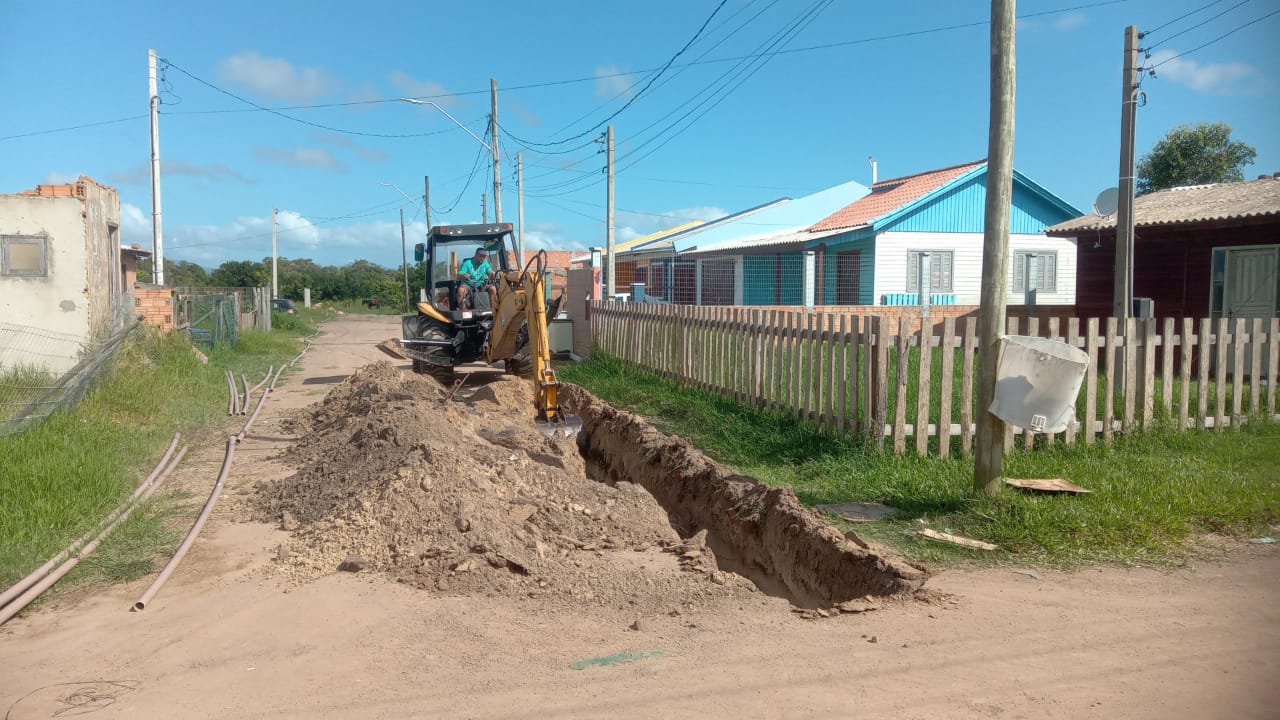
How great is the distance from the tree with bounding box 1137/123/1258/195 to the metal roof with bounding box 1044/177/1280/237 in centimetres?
1269

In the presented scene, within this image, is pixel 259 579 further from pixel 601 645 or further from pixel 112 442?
pixel 112 442

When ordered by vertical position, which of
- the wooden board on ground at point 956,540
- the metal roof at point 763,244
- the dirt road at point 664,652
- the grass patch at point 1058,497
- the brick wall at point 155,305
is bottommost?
the dirt road at point 664,652

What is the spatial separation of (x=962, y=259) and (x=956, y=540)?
64.9ft

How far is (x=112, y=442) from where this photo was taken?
363 inches

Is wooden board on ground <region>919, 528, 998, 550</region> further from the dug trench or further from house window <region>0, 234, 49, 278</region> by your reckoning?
house window <region>0, 234, 49, 278</region>

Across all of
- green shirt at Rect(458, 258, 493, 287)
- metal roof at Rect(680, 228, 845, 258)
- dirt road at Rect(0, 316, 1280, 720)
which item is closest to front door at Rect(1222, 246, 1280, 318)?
metal roof at Rect(680, 228, 845, 258)

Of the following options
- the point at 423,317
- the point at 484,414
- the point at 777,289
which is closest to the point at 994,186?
the point at 484,414

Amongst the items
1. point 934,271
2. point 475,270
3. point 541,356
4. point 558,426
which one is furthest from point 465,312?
point 934,271

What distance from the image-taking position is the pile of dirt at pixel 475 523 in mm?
5395

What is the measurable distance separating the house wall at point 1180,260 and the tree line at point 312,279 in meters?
47.3

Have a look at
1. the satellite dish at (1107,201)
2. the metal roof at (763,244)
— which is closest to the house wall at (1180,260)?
the satellite dish at (1107,201)

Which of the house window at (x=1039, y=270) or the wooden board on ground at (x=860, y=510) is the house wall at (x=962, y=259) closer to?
the house window at (x=1039, y=270)

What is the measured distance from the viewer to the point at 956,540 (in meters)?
5.99

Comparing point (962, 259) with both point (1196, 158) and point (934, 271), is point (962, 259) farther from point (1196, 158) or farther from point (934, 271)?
point (1196, 158)
